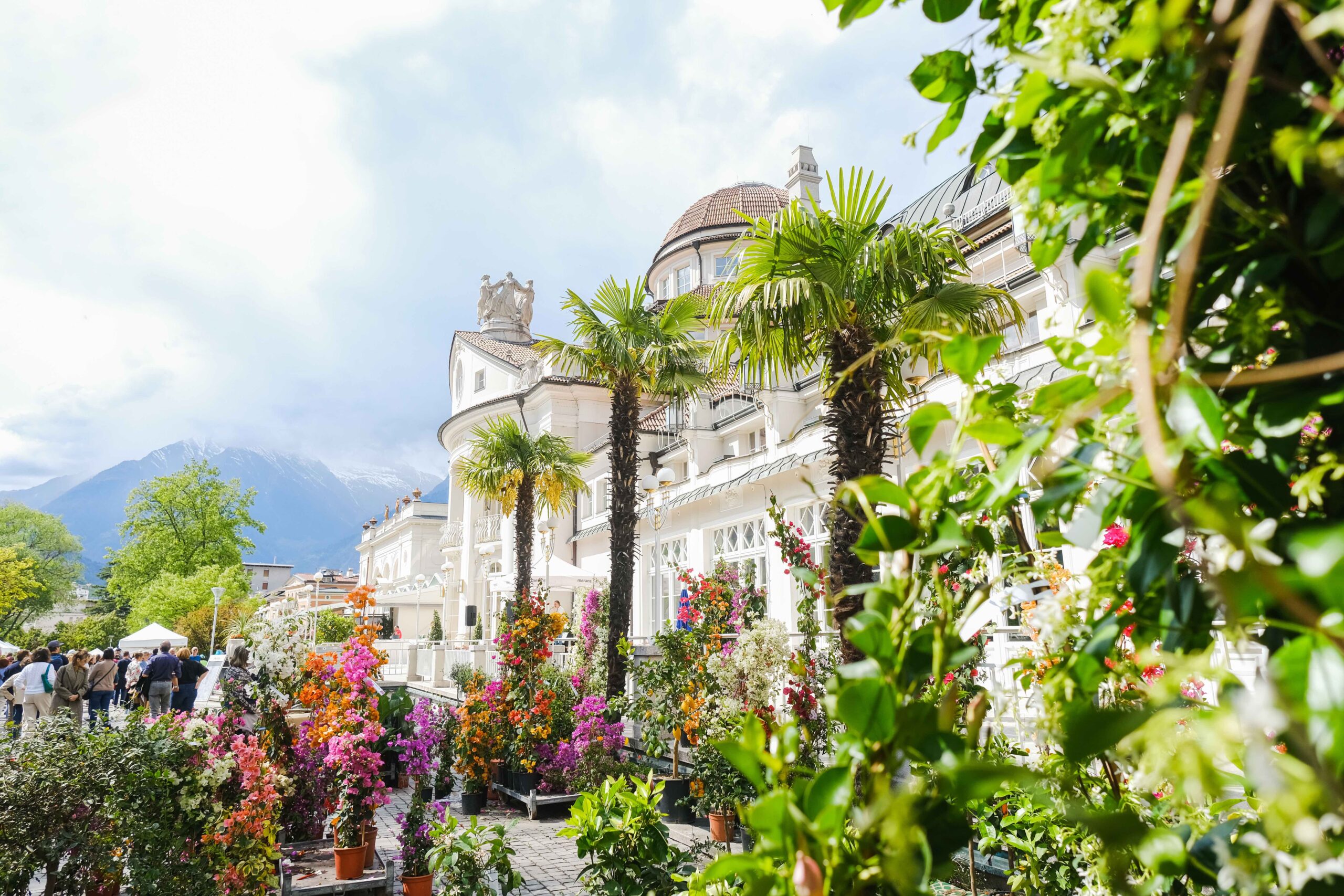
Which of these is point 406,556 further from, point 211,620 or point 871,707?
point 871,707

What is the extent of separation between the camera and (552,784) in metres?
9.26

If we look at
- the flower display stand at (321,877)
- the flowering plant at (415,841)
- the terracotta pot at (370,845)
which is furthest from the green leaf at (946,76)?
the terracotta pot at (370,845)

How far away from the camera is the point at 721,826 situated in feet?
23.5

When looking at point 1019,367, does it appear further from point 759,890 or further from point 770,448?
point 759,890

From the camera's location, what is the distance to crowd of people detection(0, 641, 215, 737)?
1291 centimetres

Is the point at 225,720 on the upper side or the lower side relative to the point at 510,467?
lower

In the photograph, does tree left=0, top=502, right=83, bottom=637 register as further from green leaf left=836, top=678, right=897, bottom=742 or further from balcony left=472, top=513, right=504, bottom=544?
green leaf left=836, top=678, right=897, bottom=742

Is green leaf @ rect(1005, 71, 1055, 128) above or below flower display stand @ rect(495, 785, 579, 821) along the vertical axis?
above

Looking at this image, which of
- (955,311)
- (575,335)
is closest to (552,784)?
(575,335)

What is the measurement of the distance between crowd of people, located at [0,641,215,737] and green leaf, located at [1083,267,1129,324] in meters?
12.1

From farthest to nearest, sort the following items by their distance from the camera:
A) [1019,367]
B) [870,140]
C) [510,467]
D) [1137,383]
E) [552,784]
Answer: [510,467] → [1019,367] → [552,784] → [870,140] → [1137,383]

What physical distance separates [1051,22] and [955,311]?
587cm

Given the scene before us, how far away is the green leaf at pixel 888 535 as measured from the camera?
0.76 m

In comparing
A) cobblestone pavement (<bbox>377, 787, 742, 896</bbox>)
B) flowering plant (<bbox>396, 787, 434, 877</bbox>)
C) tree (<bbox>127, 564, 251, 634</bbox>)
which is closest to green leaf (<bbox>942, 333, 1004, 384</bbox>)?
cobblestone pavement (<bbox>377, 787, 742, 896</bbox>)
